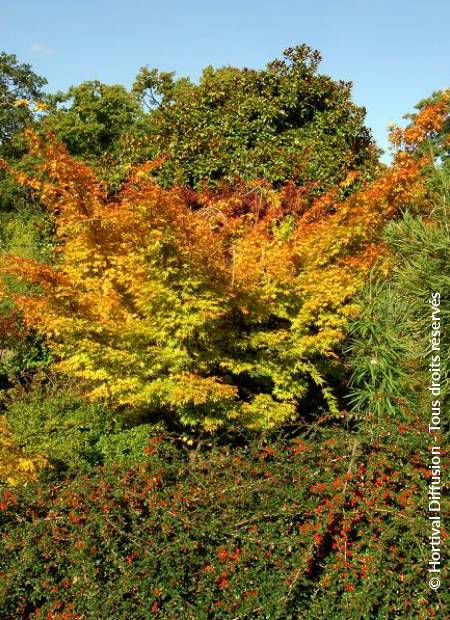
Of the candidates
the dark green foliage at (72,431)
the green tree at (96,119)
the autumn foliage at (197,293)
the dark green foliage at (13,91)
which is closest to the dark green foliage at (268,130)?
the autumn foliage at (197,293)

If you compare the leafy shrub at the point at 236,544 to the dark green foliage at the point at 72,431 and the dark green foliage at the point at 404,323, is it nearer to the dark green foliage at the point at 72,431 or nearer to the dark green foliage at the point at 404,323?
the dark green foliage at the point at 404,323

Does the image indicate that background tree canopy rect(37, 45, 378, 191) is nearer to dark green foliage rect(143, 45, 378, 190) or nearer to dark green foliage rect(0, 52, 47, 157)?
dark green foliage rect(143, 45, 378, 190)

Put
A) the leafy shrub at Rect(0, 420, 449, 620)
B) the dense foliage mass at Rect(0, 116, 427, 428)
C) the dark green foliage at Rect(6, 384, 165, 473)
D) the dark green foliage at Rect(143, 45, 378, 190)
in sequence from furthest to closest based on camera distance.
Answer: the dark green foliage at Rect(143, 45, 378, 190)
the dark green foliage at Rect(6, 384, 165, 473)
the dense foliage mass at Rect(0, 116, 427, 428)
the leafy shrub at Rect(0, 420, 449, 620)

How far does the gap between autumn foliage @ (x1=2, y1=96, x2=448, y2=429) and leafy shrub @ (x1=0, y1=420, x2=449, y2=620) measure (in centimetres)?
126

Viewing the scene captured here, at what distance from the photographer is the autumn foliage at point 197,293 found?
5.52m

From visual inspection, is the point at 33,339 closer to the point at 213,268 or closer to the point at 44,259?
the point at 44,259

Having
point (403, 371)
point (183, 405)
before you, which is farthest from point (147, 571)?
point (403, 371)

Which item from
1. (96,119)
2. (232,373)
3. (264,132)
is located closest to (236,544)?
(232,373)

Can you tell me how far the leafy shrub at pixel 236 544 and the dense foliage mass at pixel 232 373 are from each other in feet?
0.05

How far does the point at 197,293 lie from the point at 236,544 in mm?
2303

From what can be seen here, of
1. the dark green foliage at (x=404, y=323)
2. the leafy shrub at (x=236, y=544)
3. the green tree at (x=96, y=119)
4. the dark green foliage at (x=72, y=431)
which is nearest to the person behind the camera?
the leafy shrub at (x=236, y=544)

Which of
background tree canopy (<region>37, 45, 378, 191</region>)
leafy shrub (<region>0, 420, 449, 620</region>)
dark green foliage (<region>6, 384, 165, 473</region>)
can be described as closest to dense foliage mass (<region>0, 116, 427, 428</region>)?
dark green foliage (<region>6, 384, 165, 473</region>)

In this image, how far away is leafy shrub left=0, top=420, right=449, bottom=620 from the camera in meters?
3.91

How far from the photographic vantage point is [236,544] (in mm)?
4125
